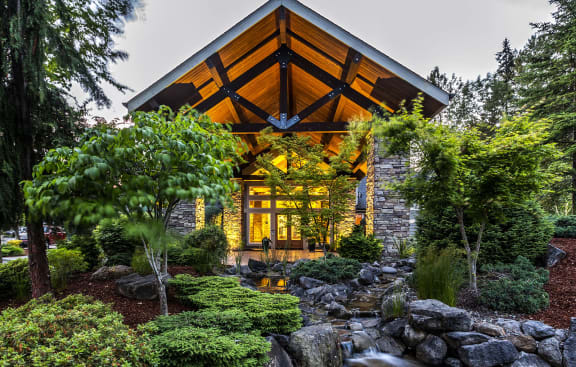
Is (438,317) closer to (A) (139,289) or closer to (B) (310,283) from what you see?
(B) (310,283)

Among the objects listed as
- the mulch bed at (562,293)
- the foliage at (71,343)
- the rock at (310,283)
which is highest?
the foliage at (71,343)

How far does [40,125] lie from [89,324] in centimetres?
262

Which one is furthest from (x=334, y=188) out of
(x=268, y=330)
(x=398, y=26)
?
(x=398, y=26)

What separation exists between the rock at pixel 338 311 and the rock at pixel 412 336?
42.2 inches

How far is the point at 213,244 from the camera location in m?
6.61

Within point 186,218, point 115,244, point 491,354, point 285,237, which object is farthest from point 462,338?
point 285,237

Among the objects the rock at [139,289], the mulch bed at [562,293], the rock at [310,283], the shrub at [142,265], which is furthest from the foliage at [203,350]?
the mulch bed at [562,293]

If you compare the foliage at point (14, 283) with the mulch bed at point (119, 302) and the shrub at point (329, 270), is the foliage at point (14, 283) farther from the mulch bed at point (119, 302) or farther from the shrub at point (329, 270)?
the shrub at point (329, 270)

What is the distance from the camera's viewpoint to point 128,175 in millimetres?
2676

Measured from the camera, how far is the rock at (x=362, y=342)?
12.6 feet

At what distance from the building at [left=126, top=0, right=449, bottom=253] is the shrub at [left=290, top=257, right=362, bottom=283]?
1352 millimetres

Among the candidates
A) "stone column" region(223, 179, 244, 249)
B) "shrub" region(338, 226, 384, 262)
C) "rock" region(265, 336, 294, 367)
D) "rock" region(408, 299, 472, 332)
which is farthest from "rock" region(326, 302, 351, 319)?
"stone column" region(223, 179, 244, 249)

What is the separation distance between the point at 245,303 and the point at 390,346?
2.15 metres

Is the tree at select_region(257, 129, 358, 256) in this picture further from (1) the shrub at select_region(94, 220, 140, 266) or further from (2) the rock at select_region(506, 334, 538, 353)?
(2) the rock at select_region(506, 334, 538, 353)
